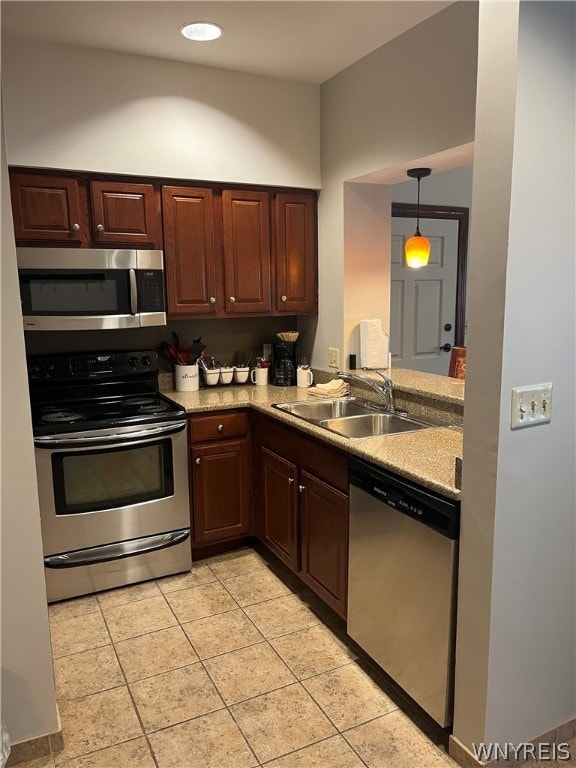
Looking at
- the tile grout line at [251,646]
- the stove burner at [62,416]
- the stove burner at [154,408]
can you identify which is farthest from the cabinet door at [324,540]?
the stove burner at [62,416]

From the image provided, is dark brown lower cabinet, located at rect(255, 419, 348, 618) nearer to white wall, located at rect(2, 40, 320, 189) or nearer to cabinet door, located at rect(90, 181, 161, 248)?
cabinet door, located at rect(90, 181, 161, 248)

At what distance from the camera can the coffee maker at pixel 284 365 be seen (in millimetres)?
3508

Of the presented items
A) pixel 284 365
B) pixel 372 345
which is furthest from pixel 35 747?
pixel 372 345

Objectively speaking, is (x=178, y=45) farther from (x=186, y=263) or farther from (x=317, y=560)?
(x=317, y=560)

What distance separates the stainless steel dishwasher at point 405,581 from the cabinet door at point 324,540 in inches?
3.5

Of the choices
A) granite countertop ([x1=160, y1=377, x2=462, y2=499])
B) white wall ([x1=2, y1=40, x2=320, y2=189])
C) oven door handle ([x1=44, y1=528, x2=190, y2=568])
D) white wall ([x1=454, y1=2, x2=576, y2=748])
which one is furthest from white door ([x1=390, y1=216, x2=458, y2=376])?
white wall ([x1=454, y1=2, x2=576, y2=748])

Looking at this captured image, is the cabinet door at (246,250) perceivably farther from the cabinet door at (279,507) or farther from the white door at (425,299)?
the white door at (425,299)

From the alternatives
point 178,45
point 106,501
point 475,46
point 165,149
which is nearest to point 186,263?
point 165,149

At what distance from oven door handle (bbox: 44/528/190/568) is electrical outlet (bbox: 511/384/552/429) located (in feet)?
6.42

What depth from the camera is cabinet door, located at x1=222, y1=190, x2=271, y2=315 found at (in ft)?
10.6

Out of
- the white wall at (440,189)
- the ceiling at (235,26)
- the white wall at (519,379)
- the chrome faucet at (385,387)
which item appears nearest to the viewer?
the white wall at (519,379)

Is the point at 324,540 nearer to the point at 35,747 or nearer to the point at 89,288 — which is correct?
the point at 35,747

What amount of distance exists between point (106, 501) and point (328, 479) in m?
1.15

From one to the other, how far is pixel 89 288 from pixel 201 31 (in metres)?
1.29
